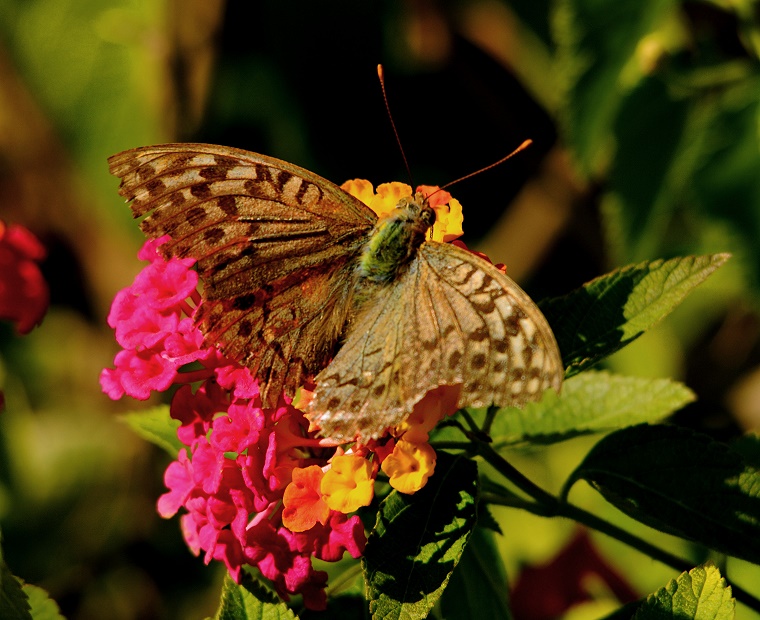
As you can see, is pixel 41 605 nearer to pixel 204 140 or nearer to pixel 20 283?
pixel 20 283

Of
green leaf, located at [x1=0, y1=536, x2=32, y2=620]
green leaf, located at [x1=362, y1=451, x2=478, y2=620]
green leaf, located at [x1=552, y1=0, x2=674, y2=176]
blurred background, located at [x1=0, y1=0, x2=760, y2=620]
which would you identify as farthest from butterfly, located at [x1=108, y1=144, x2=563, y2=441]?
blurred background, located at [x1=0, y1=0, x2=760, y2=620]

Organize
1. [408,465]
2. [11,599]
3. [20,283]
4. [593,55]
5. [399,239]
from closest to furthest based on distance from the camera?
[11,599], [408,465], [399,239], [20,283], [593,55]

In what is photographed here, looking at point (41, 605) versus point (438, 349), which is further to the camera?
point (41, 605)

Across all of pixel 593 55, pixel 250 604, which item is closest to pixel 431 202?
pixel 250 604

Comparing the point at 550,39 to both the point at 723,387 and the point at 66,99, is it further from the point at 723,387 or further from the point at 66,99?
the point at 66,99

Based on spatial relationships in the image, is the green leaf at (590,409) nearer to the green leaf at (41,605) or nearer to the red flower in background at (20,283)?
the green leaf at (41,605)

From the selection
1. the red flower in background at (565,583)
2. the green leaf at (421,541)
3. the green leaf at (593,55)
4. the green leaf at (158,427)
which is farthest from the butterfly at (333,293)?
the red flower in background at (565,583)
